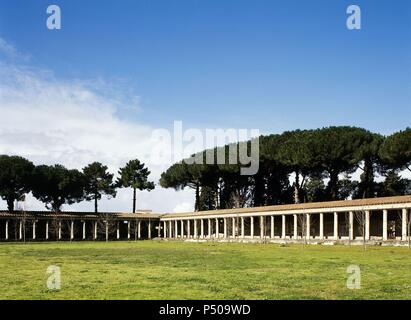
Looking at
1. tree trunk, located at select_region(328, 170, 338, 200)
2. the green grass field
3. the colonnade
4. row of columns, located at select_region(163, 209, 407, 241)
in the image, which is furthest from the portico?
the green grass field

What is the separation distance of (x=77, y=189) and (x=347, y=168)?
163 ft

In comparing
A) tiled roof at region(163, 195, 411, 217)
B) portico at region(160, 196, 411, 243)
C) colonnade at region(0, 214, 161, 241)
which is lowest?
colonnade at region(0, 214, 161, 241)

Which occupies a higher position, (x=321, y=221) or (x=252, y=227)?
(x=321, y=221)

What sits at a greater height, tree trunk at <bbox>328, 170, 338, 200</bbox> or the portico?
tree trunk at <bbox>328, 170, 338, 200</bbox>

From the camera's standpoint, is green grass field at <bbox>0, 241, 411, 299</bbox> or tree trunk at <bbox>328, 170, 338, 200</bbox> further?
tree trunk at <bbox>328, 170, 338, 200</bbox>

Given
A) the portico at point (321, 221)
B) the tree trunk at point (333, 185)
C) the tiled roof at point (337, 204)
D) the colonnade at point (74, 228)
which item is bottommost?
the colonnade at point (74, 228)

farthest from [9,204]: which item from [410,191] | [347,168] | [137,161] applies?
[410,191]

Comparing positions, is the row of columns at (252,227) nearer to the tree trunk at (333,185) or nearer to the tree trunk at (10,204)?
the tree trunk at (333,185)

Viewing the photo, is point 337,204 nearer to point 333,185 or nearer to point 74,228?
point 333,185

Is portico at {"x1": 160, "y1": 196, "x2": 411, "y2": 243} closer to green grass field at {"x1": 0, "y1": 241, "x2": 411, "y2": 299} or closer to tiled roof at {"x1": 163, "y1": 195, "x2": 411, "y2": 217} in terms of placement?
tiled roof at {"x1": 163, "y1": 195, "x2": 411, "y2": 217}

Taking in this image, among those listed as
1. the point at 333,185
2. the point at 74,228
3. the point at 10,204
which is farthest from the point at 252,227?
the point at 10,204

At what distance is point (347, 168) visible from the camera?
73.8 meters

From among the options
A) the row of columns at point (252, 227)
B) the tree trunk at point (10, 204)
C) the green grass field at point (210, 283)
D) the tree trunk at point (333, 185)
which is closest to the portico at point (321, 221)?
the row of columns at point (252, 227)
